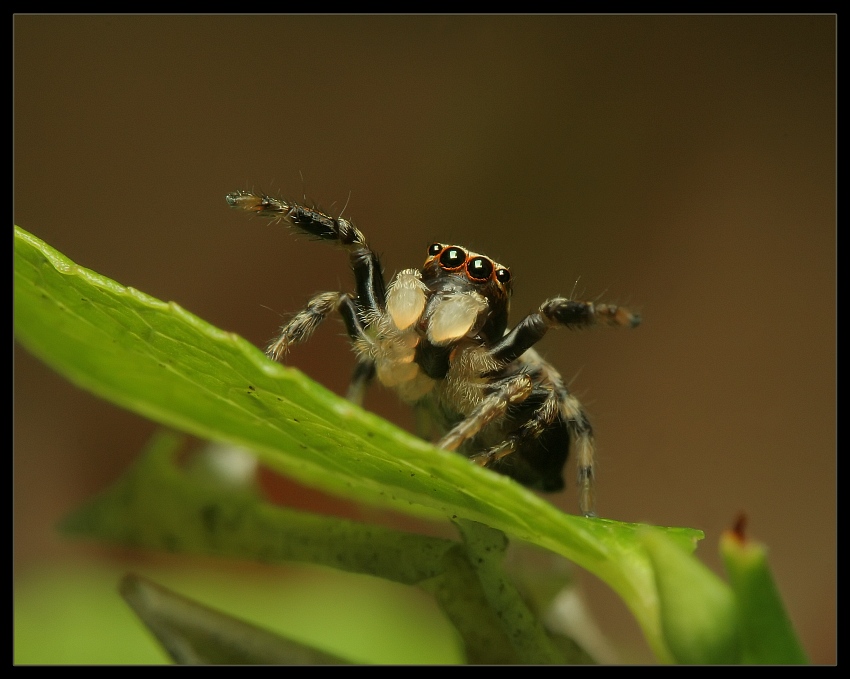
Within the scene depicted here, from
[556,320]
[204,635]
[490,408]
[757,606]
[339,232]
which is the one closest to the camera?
[757,606]

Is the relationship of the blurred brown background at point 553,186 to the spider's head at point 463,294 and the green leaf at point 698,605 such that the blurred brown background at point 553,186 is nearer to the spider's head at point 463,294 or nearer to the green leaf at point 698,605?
the spider's head at point 463,294

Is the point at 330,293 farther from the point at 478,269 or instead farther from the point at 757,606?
the point at 757,606

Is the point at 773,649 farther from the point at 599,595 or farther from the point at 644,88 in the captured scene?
the point at 644,88

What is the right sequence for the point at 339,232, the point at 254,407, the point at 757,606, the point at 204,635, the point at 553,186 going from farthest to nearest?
the point at 553,186
the point at 339,232
the point at 204,635
the point at 254,407
the point at 757,606

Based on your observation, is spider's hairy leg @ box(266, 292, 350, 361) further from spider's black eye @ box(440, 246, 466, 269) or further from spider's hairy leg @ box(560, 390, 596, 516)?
spider's hairy leg @ box(560, 390, 596, 516)

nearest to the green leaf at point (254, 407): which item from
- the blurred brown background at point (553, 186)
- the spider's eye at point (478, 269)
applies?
the spider's eye at point (478, 269)

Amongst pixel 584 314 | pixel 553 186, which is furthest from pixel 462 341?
pixel 553 186

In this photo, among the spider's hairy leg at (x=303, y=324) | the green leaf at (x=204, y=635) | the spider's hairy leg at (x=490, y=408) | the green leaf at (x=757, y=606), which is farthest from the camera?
the spider's hairy leg at (x=303, y=324)

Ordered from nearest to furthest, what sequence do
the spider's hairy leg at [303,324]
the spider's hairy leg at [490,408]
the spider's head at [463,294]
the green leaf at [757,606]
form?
the green leaf at [757,606]
the spider's hairy leg at [490,408]
the spider's head at [463,294]
the spider's hairy leg at [303,324]
